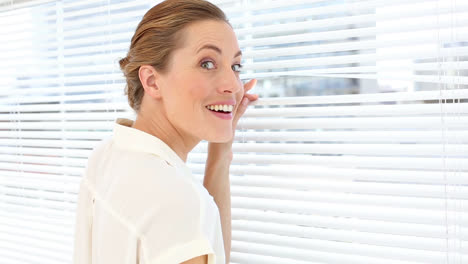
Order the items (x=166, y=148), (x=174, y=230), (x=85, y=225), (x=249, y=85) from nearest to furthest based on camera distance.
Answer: (x=174, y=230)
(x=166, y=148)
(x=85, y=225)
(x=249, y=85)

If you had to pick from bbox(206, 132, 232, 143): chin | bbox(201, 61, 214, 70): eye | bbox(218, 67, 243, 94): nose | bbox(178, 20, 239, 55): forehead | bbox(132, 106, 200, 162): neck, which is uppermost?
bbox(178, 20, 239, 55): forehead

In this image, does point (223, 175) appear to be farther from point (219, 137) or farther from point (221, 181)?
point (219, 137)

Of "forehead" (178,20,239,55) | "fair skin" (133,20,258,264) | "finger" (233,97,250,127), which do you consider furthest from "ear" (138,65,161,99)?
"finger" (233,97,250,127)

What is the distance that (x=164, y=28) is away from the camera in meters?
1.03

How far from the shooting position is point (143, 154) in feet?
3.22

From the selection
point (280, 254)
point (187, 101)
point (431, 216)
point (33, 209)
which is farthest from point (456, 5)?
point (33, 209)

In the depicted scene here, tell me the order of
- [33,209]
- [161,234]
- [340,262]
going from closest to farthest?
[161,234] < [340,262] < [33,209]

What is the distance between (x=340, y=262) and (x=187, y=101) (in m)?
0.58

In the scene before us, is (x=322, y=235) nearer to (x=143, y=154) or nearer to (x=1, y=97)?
(x=143, y=154)

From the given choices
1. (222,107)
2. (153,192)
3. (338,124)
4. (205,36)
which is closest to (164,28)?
(205,36)

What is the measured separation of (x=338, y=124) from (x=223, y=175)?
1.15ft

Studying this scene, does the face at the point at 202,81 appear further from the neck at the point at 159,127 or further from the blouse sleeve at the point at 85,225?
the blouse sleeve at the point at 85,225

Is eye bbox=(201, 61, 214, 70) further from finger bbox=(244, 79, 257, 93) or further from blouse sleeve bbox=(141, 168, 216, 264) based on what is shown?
Result: blouse sleeve bbox=(141, 168, 216, 264)

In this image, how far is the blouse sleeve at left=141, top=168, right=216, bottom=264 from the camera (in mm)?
843
